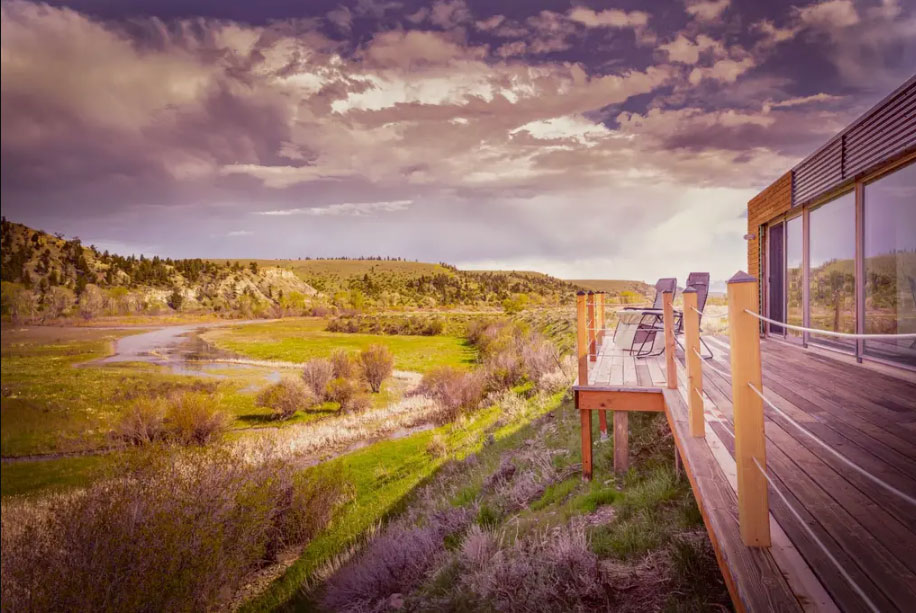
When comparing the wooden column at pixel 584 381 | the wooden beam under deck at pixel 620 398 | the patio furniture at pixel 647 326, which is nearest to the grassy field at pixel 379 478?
the patio furniture at pixel 647 326

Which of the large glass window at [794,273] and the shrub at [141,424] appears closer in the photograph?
the large glass window at [794,273]

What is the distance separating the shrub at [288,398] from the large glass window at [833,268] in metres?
19.4

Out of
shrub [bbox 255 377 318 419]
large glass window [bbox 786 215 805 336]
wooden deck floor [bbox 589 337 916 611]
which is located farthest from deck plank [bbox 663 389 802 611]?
shrub [bbox 255 377 318 419]

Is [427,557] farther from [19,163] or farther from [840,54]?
[840,54]

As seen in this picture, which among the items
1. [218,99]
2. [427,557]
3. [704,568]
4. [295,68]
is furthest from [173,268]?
[704,568]

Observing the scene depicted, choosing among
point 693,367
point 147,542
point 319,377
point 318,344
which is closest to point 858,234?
point 693,367

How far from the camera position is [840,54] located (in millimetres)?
11320

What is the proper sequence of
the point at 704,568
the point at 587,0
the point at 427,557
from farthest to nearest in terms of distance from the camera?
1. the point at 587,0
2. the point at 427,557
3. the point at 704,568

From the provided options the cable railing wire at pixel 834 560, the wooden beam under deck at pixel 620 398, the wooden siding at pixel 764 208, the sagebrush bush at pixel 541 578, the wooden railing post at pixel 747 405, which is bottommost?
the sagebrush bush at pixel 541 578

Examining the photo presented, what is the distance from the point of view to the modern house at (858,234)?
4.71 meters

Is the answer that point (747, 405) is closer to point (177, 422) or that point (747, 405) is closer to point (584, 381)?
point (584, 381)

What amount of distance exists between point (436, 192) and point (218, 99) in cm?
3389

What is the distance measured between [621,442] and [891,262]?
3620 millimetres

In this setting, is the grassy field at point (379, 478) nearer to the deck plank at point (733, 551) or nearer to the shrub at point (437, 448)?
the shrub at point (437, 448)
